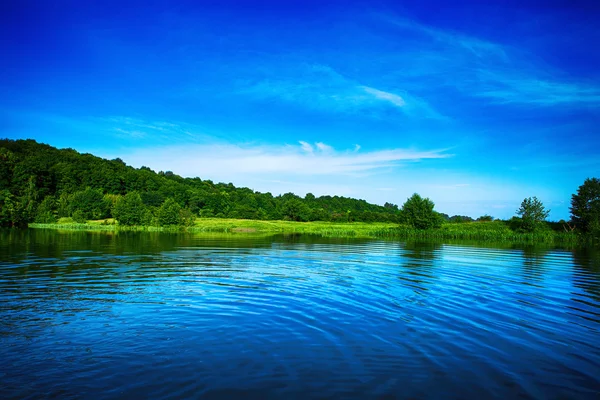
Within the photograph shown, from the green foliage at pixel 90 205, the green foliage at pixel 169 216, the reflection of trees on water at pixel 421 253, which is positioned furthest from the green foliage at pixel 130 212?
the reflection of trees on water at pixel 421 253

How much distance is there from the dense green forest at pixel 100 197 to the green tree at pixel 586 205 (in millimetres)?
37815

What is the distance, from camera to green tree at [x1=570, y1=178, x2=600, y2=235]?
7688 cm

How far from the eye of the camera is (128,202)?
347 ft

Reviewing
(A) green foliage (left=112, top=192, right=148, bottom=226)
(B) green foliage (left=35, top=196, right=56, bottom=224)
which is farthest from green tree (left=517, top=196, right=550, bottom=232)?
(B) green foliage (left=35, top=196, right=56, bottom=224)

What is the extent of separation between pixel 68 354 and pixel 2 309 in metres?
5.17

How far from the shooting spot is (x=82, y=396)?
18.6 ft

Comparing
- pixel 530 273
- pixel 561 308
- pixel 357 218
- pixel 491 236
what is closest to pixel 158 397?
pixel 561 308

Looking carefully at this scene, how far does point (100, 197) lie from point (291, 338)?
129 metres

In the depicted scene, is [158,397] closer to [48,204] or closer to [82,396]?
[82,396]

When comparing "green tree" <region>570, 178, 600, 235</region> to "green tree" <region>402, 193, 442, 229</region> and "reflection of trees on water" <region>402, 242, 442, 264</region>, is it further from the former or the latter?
"reflection of trees on water" <region>402, 242, 442, 264</region>

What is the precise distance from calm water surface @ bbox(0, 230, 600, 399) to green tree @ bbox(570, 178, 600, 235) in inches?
2970

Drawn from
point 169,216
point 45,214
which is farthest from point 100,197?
point 169,216

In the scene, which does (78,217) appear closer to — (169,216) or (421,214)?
(169,216)

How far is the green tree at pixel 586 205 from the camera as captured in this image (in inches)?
3027
